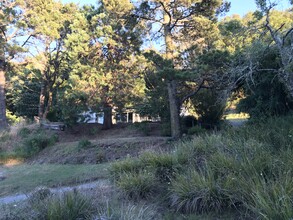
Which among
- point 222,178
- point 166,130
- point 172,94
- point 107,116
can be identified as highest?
point 172,94

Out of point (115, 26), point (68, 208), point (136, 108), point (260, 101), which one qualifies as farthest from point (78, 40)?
point (68, 208)

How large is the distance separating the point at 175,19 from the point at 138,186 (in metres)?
10.2

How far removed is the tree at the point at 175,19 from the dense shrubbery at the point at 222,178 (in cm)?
655

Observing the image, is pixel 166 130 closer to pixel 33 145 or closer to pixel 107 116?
pixel 107 116

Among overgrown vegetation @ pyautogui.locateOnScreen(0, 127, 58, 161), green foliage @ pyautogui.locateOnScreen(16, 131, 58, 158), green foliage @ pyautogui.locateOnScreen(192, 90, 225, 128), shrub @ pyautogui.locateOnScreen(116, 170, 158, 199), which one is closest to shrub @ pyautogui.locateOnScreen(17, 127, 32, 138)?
overgrown vegetation @ pyautogui.locateOnScreen(0, 127, 58, 161)

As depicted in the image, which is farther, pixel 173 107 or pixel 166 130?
pixel 166 130

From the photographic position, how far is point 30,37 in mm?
21531

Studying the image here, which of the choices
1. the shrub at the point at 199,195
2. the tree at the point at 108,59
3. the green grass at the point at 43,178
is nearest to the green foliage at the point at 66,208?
the shrub at the point at 199,195

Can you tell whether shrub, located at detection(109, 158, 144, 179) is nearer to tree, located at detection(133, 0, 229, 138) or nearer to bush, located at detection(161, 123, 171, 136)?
tree, located at detection(133, 0, 229, 138)

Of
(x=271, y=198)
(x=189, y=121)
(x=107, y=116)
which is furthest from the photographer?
(x=107, y=116)

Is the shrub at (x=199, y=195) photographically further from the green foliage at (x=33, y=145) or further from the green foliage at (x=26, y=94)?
the green foliage at (x=26, y=94)

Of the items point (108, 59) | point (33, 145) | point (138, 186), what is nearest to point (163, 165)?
point (138, 186)

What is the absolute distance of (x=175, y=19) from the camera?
14.1 m

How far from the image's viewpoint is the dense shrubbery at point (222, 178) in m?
4.21
